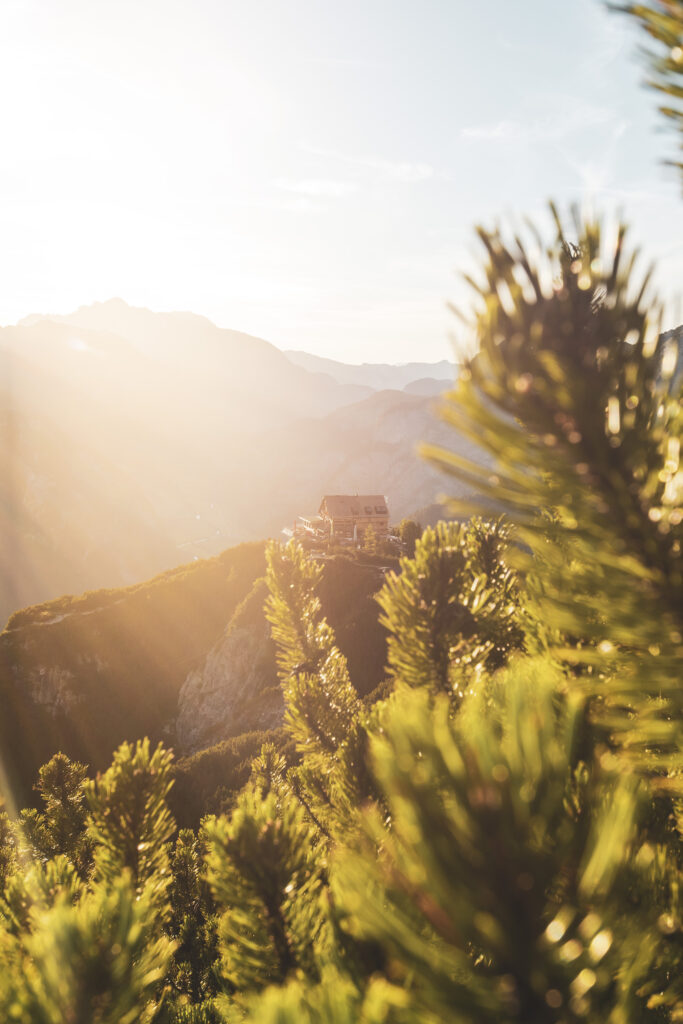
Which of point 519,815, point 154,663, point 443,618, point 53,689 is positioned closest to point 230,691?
point 154,663

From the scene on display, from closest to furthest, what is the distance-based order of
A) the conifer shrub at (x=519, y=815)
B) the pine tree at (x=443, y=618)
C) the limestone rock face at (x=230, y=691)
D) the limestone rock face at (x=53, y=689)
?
1. the conifer shrub at (x=519, y=815)
2. the pine tree at (x=443, y=618)
3. the limestone rock face at (x=230, y=691)
4. the limestone rock face at (x=53, y=689)

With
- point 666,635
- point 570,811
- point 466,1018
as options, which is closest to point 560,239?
point 666,635

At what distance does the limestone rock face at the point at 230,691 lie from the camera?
98.1ft

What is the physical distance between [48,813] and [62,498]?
15499cm

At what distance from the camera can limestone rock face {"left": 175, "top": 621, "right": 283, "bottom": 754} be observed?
98.1 ft

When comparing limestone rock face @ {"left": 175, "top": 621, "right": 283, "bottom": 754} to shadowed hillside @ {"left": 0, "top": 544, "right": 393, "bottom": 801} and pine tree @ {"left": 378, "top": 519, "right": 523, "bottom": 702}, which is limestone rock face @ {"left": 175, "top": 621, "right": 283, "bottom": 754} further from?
pine tree @ {"left": 378, "top": 519, "right": 523, "bottom": 702}

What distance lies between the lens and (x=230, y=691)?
32031 mm

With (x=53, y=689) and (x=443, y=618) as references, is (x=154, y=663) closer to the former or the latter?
(x=53, y=689)

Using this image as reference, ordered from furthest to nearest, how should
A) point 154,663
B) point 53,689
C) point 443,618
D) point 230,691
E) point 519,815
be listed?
point 154,663
point 53,689
point 230,691
point 443,618
point 519,815

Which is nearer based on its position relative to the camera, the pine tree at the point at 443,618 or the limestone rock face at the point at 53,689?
the pine tree at the point at 443,618

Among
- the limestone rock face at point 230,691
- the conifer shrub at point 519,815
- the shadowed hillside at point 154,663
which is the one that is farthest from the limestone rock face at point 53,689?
the conifer shrub at point 519,815

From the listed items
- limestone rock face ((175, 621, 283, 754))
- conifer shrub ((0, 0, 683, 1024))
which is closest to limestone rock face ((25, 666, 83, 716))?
limestone rock face ((175, 621, 283, 754))

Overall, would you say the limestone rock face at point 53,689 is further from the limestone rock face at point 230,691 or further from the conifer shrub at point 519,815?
the conifer shrub at point 519,815

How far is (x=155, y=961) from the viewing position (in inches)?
56.2
